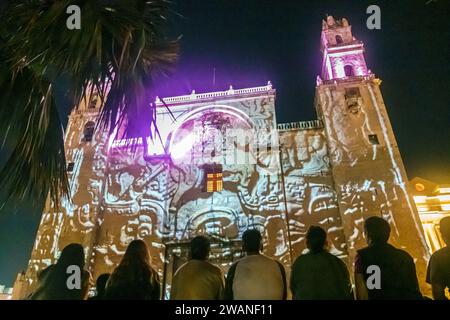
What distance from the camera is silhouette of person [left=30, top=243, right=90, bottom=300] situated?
2.87 metres

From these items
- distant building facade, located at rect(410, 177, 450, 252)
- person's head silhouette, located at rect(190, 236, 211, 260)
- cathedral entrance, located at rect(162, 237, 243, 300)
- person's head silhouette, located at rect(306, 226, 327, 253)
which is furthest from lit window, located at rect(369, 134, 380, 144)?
person's head silhouette, located at rect(190, 236, 211, 260)

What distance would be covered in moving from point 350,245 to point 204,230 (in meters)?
6.27

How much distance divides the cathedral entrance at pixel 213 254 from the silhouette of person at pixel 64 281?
36.1 ft

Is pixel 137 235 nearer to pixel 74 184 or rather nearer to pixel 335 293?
pixel 74 184

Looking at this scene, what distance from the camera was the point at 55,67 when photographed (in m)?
3.36

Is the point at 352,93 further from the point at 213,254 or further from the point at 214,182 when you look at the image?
the point at 213,254

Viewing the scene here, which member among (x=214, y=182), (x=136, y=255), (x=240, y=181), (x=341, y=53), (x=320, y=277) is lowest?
(x=320, y=277)

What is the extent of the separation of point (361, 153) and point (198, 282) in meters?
13.3

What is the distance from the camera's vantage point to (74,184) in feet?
51.2

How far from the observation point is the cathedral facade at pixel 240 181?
1345 centimetres

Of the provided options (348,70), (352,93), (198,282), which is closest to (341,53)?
(348,70)

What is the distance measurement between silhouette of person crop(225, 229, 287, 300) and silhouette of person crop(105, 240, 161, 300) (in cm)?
73
